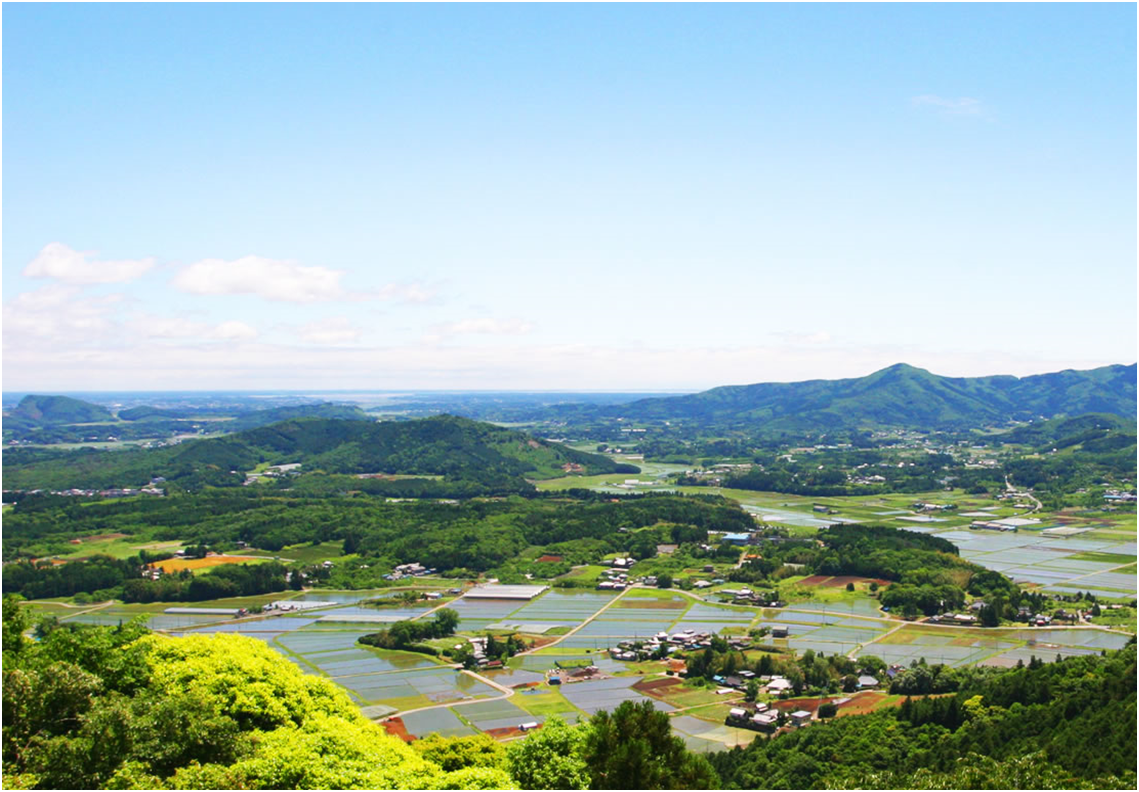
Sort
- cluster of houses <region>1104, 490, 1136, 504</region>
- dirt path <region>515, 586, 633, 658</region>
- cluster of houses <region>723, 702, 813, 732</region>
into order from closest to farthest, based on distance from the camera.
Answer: cluster of houses <region>723, 702, 813, 732</region> → dirt path <region>515, 586, 633, 658</region> → cluster of houses <region>1104, 490, 1136, 504</region>

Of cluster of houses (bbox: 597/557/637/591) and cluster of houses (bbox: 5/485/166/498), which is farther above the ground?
cluster of houses (bbox: 5/485/166/498)

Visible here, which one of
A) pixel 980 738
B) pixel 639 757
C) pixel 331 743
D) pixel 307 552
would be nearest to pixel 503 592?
pixel 307 552

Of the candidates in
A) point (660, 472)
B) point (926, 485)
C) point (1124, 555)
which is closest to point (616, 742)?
point (1124, 555)

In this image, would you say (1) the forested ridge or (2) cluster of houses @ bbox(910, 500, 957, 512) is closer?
(2) cluster of houses @ bbox(910, 500, 957, 512)

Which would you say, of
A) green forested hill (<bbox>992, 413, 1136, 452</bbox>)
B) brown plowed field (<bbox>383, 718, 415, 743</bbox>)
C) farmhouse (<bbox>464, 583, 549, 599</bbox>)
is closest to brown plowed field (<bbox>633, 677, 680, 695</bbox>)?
brown plowed field (<bbox>383, 718, 415, 743</bbox>)

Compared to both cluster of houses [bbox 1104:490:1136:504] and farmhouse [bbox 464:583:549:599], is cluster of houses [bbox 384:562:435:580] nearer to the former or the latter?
farmhouse [bbox 464:583:549:599]

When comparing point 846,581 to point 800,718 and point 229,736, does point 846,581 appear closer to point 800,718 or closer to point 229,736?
point 800,718

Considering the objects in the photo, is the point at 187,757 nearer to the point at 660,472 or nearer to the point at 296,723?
the point at 296,723
